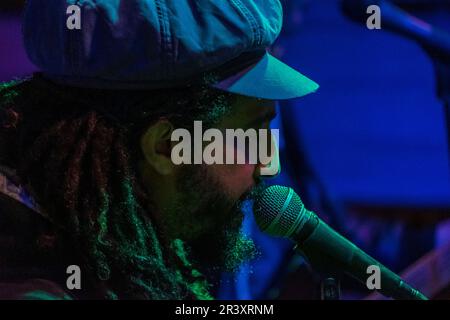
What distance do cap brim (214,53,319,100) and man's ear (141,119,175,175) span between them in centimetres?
12

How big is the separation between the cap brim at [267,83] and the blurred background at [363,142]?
1.14 metres

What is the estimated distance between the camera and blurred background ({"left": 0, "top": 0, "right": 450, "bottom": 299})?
2432 mm

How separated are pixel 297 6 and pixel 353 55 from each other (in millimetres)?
365

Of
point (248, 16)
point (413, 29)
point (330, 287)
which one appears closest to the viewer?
point (248, 16)

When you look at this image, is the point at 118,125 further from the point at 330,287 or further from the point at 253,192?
the point at 330,287

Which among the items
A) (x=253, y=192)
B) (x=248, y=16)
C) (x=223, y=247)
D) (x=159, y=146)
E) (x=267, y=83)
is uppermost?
(x=248, y=16)

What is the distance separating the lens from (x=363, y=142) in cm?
269

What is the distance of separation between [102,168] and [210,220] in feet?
0.81

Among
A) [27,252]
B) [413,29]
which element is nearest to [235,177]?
[27,252]

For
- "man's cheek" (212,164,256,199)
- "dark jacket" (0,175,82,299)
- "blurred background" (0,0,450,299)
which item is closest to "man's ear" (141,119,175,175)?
"man's cheek" (212,164,256,199)

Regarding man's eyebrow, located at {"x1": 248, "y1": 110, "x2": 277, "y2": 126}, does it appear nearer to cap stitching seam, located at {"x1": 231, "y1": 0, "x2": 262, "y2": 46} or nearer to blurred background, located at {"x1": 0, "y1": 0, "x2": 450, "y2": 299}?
cap stitching seam, located at {"x1": 231, "y1": 0, "x2": 262, "y2": 46}

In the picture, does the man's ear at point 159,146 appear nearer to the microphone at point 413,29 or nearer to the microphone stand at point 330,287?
the microphone stand at point 330,287

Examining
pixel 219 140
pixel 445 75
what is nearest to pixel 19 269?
pixel 219 140
